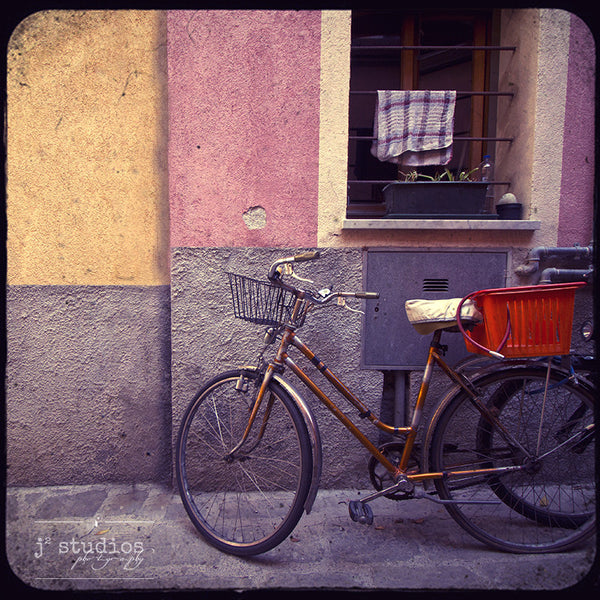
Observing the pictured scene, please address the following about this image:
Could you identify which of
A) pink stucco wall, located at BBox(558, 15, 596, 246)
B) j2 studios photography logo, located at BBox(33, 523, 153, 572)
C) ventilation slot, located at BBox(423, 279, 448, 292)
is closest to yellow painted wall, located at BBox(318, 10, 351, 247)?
ventilation slot, located at BBox(423, 279, 448, 292)

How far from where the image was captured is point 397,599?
76.5 inches

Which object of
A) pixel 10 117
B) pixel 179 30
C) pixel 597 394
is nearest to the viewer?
pixel 597 394

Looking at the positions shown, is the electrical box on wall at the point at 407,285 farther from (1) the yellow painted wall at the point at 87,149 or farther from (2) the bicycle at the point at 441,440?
(1) the yellow painted wall at the point at 87,149

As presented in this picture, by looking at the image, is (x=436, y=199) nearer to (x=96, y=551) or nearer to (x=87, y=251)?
(x=87, y=251)

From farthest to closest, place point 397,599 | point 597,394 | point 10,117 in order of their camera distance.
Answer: point 10,117, point 597,394, point 397,599

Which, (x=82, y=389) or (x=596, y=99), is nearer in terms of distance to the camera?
(x=596, y=99)

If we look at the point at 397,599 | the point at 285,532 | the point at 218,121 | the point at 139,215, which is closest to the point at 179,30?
the point at 218,121

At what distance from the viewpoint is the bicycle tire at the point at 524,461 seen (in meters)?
2.14

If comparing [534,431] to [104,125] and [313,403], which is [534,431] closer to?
[313,403]

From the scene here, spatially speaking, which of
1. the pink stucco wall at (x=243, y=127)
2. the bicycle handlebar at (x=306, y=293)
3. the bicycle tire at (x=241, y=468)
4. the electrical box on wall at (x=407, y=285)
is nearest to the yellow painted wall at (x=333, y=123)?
the pink stucco wall at (x=243, y=127)

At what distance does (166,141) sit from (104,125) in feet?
1.42

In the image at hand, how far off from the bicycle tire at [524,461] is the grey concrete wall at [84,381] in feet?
6.41

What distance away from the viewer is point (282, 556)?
7.05 feet

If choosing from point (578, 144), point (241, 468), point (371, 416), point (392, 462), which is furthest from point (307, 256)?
point (578, 144)
